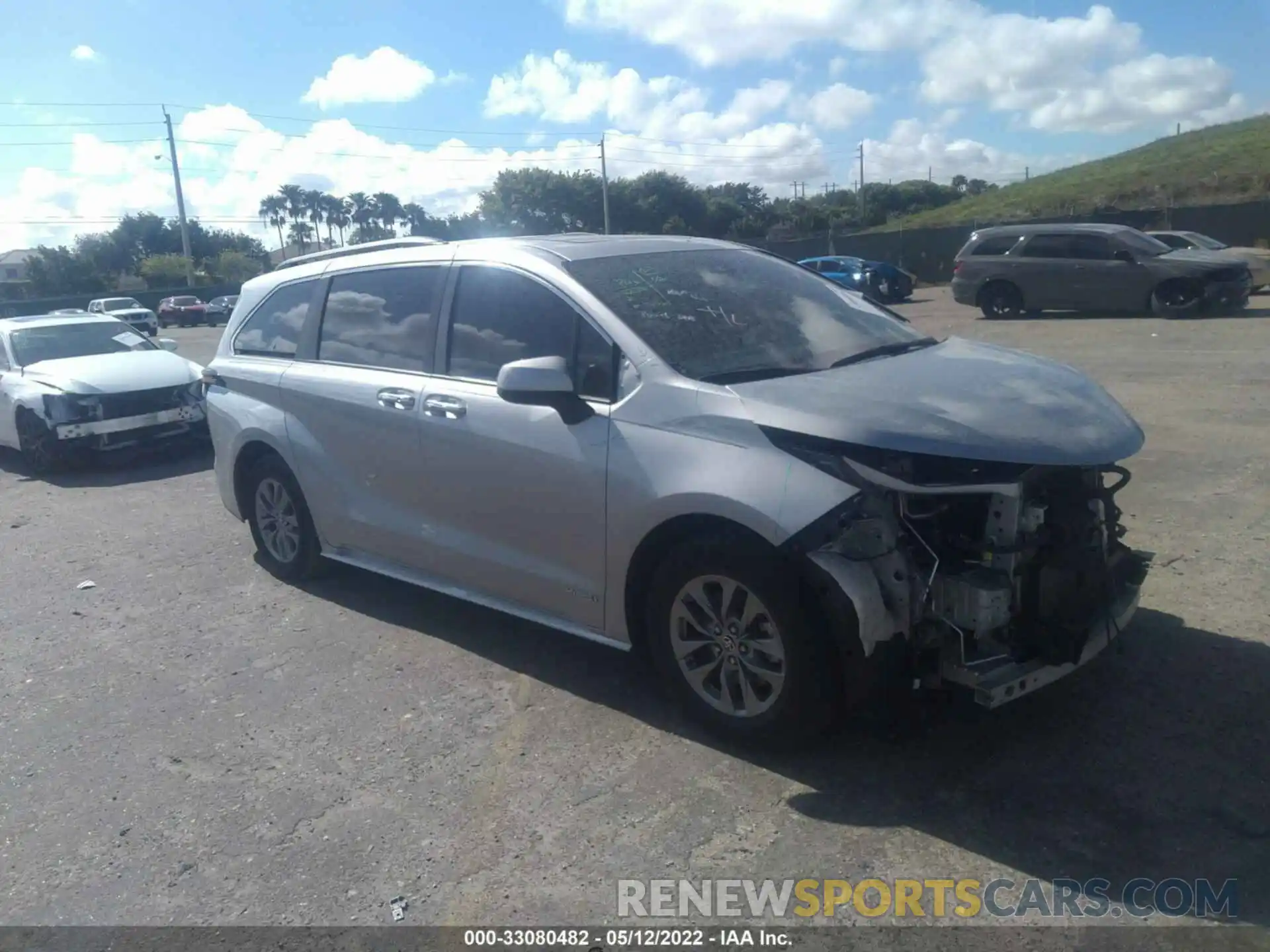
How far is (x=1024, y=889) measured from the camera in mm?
3193

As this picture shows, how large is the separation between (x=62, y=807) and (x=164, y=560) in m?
3.43

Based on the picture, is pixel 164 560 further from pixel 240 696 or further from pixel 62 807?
pixel 62 807

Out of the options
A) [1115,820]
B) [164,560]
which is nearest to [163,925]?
[1115,820]

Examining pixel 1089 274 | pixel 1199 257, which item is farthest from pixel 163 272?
pixel 1199 257

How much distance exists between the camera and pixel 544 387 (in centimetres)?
429

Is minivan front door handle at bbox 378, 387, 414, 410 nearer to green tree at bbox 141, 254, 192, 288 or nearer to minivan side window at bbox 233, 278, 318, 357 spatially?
minivan side window at bbox 233, 278, 318, 357

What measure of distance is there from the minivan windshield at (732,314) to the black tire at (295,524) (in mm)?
2387

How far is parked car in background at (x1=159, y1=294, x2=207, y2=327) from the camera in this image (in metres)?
50.5

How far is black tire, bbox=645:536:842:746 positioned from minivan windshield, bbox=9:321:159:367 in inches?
377

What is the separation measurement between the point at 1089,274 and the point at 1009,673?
17.9 metres

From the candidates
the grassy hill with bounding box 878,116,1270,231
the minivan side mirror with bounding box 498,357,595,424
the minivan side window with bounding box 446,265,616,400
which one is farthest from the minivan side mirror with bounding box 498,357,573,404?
the grassy hill with bounding box 878,116,1270,231

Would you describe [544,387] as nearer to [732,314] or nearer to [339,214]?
[732,314]

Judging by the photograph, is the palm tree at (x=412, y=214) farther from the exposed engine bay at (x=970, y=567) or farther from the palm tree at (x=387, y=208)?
the exposed engine bay at (x=970, y=567)

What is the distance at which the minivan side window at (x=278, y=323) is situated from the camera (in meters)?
6.19
